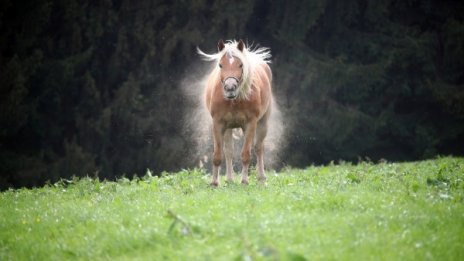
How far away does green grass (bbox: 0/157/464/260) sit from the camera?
8.70 metres

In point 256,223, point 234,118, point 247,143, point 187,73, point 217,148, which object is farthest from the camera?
point 187,73

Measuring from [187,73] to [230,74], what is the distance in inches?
864

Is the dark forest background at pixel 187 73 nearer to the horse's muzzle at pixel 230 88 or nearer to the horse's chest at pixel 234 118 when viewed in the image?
the horse's chest at pixel 234 118

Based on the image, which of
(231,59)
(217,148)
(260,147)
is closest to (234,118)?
(217,148)

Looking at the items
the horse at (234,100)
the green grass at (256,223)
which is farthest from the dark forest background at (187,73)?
the green grass at (256,223)

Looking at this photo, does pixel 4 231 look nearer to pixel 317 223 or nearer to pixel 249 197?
pixel 249 197

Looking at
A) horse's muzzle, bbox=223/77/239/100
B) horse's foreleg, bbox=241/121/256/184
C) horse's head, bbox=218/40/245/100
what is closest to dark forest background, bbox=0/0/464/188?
horse's foreleg, bbox=241/121/256/184

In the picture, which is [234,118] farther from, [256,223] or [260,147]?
[256,223]

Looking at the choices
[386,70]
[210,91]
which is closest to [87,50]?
[386,70]

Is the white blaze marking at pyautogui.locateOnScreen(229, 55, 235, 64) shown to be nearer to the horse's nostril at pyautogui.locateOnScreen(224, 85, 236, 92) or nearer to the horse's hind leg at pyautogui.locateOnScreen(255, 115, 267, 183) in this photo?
the horse's nostril at pyautogui.locateOnScreen(224, 85, 236, 92)

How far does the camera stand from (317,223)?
9.59m

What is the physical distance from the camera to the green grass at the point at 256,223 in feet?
28.6

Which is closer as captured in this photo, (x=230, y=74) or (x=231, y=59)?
(x=230, y=74)

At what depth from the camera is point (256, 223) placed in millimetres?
9594
